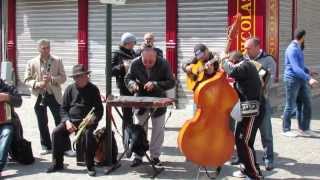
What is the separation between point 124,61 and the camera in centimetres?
844

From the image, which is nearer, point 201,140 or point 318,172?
point 201,140

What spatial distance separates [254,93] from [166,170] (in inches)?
65.8

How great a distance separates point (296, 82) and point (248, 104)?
306cm

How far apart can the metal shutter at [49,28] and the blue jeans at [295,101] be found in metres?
6.81

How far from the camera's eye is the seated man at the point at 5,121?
7.40 meters

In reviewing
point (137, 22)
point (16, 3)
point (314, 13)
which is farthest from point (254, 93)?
point (16, 3)

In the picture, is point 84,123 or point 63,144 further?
point 63,144

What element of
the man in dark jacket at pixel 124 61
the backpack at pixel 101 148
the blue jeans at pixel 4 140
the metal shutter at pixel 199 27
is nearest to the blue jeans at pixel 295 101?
the man in dark jacket at pixel 124 61

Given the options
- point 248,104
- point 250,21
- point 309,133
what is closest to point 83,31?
point 250,21

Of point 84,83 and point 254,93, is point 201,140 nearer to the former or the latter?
point 254,93

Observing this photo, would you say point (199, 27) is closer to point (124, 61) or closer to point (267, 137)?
point (124, 61)

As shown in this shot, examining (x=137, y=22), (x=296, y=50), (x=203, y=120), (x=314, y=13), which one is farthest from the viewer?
(x=314, y=13)

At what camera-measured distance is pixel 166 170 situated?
768 centimetres

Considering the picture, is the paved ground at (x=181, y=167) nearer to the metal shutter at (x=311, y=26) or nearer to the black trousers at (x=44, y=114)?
the black trousers at (x=44, y=114)
